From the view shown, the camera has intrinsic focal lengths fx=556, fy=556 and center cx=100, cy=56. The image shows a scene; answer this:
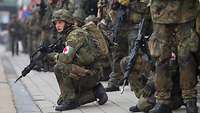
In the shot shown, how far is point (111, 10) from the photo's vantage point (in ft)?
27.1

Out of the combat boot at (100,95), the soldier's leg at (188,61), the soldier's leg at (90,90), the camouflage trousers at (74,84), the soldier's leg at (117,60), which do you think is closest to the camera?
the soldier's leg at (188,61)

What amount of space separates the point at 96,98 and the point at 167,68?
5.01 feet

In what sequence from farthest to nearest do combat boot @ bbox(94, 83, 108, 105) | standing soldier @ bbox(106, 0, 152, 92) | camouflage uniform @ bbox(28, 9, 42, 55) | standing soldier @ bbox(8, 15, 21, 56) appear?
standing soldier @ bbox(8, 15, 21, 56) → camouflage uniform @ bbox(28, 9, 42, 55) → standing soldier @ bbox(106, 0, 152, 92) → combat boot @ bbox(94, 83, 108, 105)

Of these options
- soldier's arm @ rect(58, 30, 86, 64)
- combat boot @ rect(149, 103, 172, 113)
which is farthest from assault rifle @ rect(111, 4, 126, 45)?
combat boot @ rect(149, 103, 172, 113)

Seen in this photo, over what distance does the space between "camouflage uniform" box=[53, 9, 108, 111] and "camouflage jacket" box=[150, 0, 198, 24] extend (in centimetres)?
135

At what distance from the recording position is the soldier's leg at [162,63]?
562cm

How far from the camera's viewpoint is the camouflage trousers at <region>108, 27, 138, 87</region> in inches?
312

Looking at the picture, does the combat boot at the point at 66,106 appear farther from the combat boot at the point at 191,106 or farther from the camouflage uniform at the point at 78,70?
the combat boot at the point at 191,106

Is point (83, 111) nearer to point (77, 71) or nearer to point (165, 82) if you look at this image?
point (77, 71)

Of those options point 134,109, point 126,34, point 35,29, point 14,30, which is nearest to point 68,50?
point 134,109

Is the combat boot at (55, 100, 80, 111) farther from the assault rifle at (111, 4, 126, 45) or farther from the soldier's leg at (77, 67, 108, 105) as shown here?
the assault rifle at (111, 4, 126, 45)

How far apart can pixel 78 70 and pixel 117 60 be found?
1697 millimetres

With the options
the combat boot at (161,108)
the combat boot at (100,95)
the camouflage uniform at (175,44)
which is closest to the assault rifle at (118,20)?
the combat boot at (100,95)

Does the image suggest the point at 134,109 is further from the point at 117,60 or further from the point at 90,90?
the point at 117,60
